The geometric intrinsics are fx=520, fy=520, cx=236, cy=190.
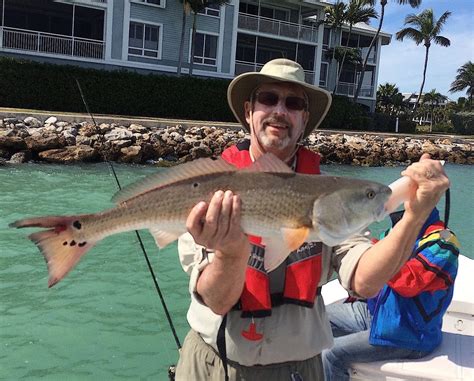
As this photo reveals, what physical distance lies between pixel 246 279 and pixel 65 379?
354cm

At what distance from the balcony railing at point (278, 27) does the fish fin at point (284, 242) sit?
39.8 m

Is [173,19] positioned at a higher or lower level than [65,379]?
higher

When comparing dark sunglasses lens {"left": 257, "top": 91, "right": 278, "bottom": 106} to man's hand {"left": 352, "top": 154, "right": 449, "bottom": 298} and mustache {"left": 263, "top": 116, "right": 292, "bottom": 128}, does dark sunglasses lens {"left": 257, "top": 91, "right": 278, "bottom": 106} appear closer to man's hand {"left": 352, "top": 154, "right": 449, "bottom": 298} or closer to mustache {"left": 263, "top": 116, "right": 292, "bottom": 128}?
mustache {"left": 263, "top": 116, "right": 292, "bottom": 128}

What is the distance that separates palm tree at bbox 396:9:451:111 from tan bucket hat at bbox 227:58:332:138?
188 ft

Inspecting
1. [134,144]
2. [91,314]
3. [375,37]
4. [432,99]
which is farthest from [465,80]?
[91,314]

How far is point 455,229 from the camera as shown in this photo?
48.6 ft

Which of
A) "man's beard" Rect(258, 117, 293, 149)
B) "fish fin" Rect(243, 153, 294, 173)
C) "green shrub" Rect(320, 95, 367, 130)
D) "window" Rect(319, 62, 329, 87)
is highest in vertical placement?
"window" Rect(319, 62, 329, 87)

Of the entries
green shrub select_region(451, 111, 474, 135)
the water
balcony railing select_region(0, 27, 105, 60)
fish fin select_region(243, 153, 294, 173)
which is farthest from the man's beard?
green shrub select_region(451, 111, 474, 135)

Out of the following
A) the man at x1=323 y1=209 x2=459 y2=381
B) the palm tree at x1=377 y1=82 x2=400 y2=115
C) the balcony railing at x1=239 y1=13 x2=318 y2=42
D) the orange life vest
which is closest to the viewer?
the orange life vest

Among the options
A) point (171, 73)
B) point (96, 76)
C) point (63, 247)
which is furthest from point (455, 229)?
point (171, 73)

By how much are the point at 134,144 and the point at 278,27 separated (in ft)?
75.5

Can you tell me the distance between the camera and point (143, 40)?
117 feet

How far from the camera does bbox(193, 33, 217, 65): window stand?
38062 millimetres

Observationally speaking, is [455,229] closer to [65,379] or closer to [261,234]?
[65,379]
